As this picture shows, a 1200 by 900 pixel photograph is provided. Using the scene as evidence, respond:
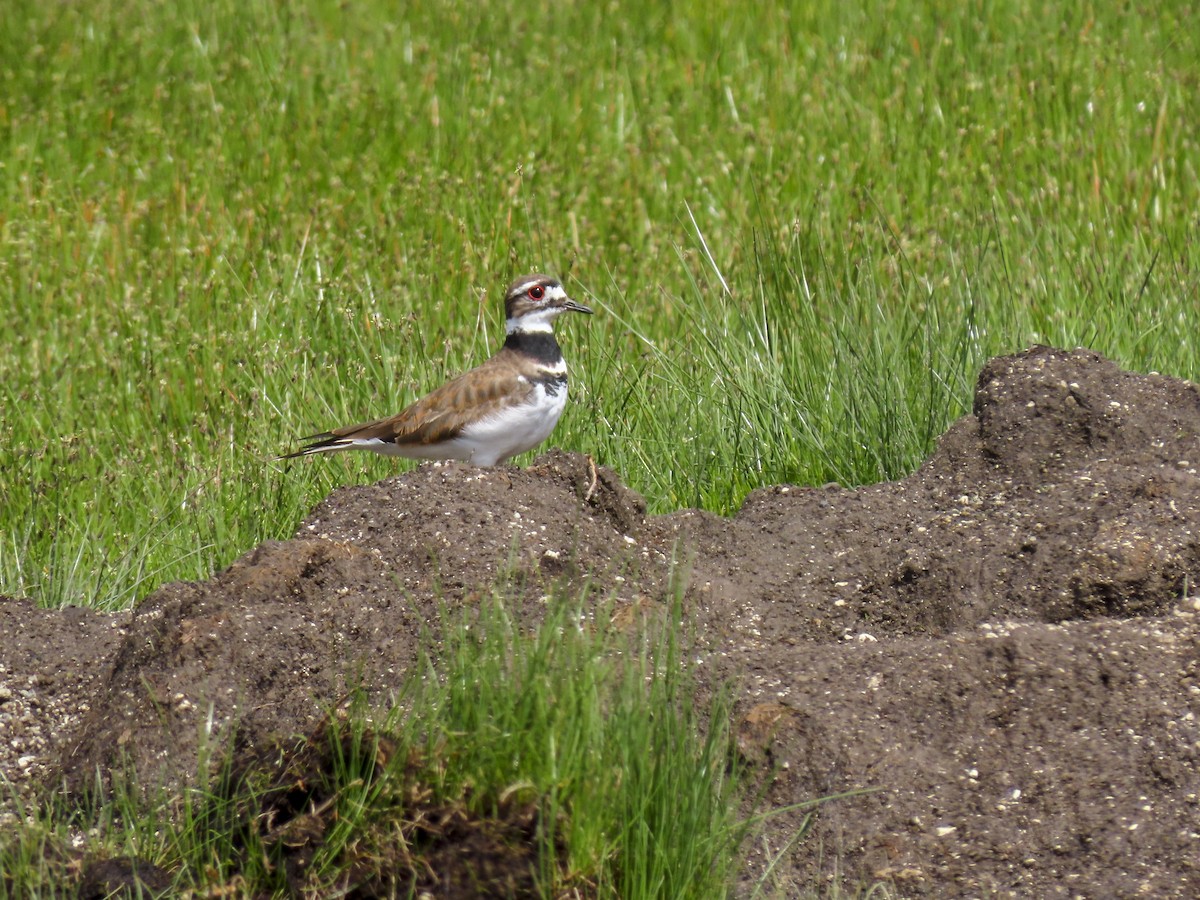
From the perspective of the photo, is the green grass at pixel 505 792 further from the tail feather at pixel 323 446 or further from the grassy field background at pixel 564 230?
the tail feather at pixel 323 446

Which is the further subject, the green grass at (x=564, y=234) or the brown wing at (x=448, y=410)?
the green grass at (x=564, y=234)

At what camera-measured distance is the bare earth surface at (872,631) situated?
346 cm

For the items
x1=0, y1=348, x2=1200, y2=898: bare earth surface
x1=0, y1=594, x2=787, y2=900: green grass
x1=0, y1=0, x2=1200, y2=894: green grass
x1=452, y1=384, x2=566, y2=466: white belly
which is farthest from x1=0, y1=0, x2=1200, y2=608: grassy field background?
x1=0, y1=594, x2=787, y2=900: green grass

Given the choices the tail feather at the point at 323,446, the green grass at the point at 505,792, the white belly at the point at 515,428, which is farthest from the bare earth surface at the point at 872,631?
the tail feather at the point at 323,446

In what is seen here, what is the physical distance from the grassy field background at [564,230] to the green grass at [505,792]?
6.72ft

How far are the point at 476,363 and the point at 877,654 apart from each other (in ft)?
11.3

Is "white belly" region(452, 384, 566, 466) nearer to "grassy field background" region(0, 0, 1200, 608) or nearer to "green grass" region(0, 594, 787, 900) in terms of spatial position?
"grassy field background" region(0, 0, 1200, 608)

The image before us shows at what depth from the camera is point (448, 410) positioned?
5.74 metres

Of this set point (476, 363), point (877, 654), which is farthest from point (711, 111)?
point (877, 654)

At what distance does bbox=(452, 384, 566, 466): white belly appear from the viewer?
5.67 metres

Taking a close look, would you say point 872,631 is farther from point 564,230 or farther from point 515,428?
point 564,230

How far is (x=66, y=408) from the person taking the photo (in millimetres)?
6984

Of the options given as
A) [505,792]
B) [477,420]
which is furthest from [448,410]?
[505,792]

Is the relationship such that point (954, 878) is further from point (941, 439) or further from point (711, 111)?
→ point (711, 111)
